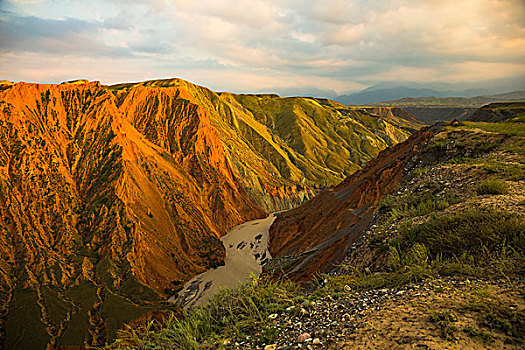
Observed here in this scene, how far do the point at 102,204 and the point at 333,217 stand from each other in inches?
1133

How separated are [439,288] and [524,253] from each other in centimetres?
162

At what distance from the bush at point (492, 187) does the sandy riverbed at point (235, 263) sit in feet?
67.6

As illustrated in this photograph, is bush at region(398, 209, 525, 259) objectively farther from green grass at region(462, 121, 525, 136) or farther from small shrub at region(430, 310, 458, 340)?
green grass at region(462, 121, 525, 136)

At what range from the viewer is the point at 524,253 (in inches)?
171

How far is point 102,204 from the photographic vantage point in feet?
110

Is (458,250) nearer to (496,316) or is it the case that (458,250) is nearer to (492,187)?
(496,316)

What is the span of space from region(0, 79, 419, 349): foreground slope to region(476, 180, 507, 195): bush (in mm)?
27483

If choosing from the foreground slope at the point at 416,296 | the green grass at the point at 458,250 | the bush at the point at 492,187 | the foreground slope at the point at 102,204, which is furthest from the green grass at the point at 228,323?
the foreground slope at the point at 102,204

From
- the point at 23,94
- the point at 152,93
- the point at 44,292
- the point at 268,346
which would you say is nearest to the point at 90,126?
the point at 23,94

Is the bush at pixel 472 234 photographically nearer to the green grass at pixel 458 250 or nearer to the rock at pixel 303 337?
the green grass at pixel 458 250

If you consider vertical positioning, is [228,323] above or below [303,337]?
below

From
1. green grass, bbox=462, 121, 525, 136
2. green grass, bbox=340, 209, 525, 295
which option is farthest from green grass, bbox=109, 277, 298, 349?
green grass, bbox=462, 121, 525, 136

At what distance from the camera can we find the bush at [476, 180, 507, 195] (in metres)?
6.49

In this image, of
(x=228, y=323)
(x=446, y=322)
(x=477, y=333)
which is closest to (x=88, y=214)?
(x=228, y=323)
